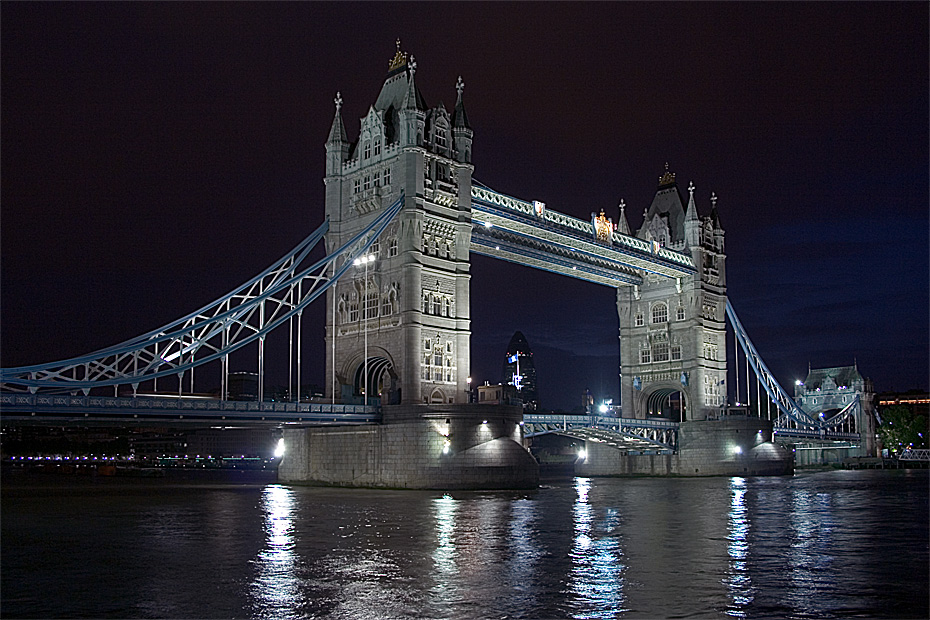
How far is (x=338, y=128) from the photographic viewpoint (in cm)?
7025

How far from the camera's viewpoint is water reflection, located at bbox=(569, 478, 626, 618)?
17.7 metres

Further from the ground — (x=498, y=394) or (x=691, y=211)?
(x=691, y=211)

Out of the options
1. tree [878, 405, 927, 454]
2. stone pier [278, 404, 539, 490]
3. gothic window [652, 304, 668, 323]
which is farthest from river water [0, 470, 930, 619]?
tree [878, 405, 927, 454]

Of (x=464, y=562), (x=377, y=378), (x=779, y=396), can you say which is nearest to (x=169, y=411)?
(x=377, y=378)

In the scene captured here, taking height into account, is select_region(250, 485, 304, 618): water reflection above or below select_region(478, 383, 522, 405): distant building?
below

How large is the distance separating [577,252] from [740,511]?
42340mm

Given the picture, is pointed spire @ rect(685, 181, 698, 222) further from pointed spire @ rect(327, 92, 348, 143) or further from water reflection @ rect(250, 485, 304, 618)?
water reflection @ rect(250, 485, 304, 618)

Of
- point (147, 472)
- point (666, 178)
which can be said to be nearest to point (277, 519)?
point (666, 178)

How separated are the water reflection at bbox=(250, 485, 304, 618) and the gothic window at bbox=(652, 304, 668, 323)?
223 ft

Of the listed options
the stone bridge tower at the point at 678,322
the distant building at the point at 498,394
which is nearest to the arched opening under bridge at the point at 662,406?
the stone bridge tower at the point at 678,322

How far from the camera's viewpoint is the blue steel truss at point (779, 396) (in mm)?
102438

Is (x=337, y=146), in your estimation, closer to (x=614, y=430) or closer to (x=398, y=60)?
(x=398, y=60)

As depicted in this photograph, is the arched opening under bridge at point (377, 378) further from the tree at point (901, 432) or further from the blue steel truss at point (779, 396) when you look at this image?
the tree at point (901, 432)

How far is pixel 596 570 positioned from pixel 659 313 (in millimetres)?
79231
